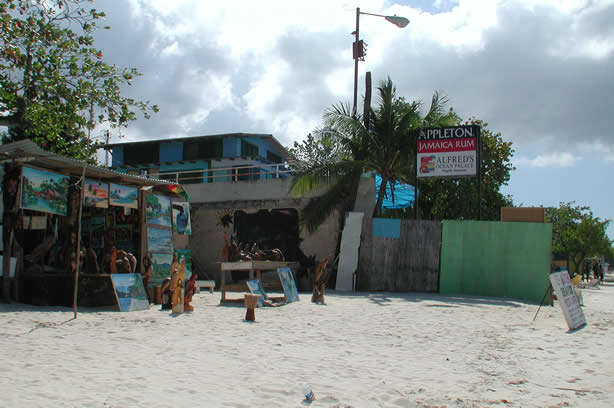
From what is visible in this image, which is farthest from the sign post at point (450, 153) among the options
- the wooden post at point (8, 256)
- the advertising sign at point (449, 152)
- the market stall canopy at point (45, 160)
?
the wooden post at point (8, 256)

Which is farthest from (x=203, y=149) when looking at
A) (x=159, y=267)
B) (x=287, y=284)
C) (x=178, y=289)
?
(x=178, y=289)

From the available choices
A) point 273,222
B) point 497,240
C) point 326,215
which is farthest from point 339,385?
point 273,222

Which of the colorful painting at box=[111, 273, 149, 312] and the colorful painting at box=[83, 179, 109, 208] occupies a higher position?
the colorful painting at box=[83, 179, 109, 208]

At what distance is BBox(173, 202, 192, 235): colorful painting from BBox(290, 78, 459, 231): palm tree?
4361mm

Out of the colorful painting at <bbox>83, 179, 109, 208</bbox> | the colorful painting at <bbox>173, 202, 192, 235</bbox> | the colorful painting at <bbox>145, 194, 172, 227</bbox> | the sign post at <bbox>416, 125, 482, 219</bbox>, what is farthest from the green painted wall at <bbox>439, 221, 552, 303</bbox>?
the colorful painting at <bbox>83, 179, 109, 208</bbox>

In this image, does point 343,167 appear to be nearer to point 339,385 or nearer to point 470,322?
point 470,322

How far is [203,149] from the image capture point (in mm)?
37156

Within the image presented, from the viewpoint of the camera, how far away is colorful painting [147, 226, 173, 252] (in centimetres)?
1322

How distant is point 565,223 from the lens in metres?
61.6

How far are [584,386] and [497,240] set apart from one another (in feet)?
32.8

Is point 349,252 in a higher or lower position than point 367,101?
lower

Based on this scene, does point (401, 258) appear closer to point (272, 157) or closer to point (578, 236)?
point (272, 157)

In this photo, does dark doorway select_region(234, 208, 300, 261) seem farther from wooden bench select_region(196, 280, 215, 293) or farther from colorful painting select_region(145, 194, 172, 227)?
colorful painting select_region(145, 194, 172, 227)

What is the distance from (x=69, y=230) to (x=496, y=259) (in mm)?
10830
